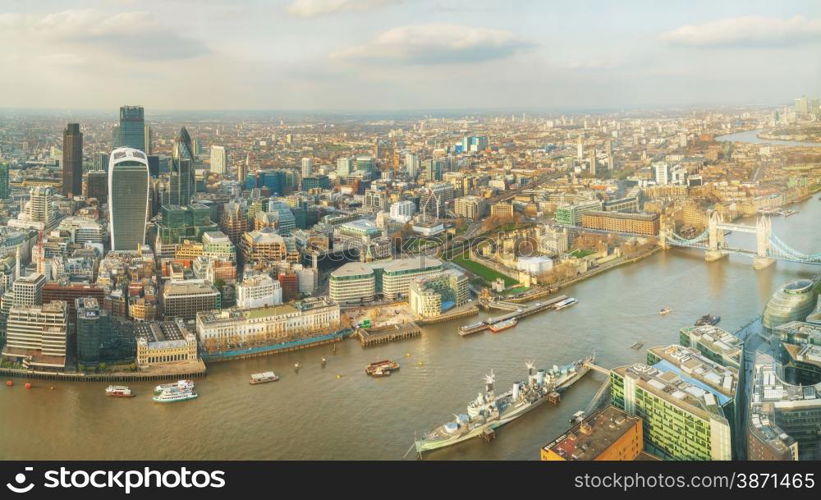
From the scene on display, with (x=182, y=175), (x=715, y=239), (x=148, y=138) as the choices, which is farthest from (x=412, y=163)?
(x=715, y=239)

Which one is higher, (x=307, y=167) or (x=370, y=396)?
(x=307, y=167)

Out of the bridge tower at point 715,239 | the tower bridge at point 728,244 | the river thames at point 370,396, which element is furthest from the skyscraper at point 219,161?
the bridge tower at point 715,239

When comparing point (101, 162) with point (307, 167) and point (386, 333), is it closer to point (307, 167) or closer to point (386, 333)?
point (307, 167)

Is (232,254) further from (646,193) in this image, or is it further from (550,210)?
(646,193)

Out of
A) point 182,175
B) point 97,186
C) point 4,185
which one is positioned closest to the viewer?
point 4,185

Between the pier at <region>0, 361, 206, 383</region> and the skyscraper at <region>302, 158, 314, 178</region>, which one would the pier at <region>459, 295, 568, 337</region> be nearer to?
the pier at <region>0, 361, 206, 383</region>

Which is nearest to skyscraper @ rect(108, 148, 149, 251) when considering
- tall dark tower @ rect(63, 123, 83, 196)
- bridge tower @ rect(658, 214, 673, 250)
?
tall dark tower @ rect(63, 123, 83, 196)
